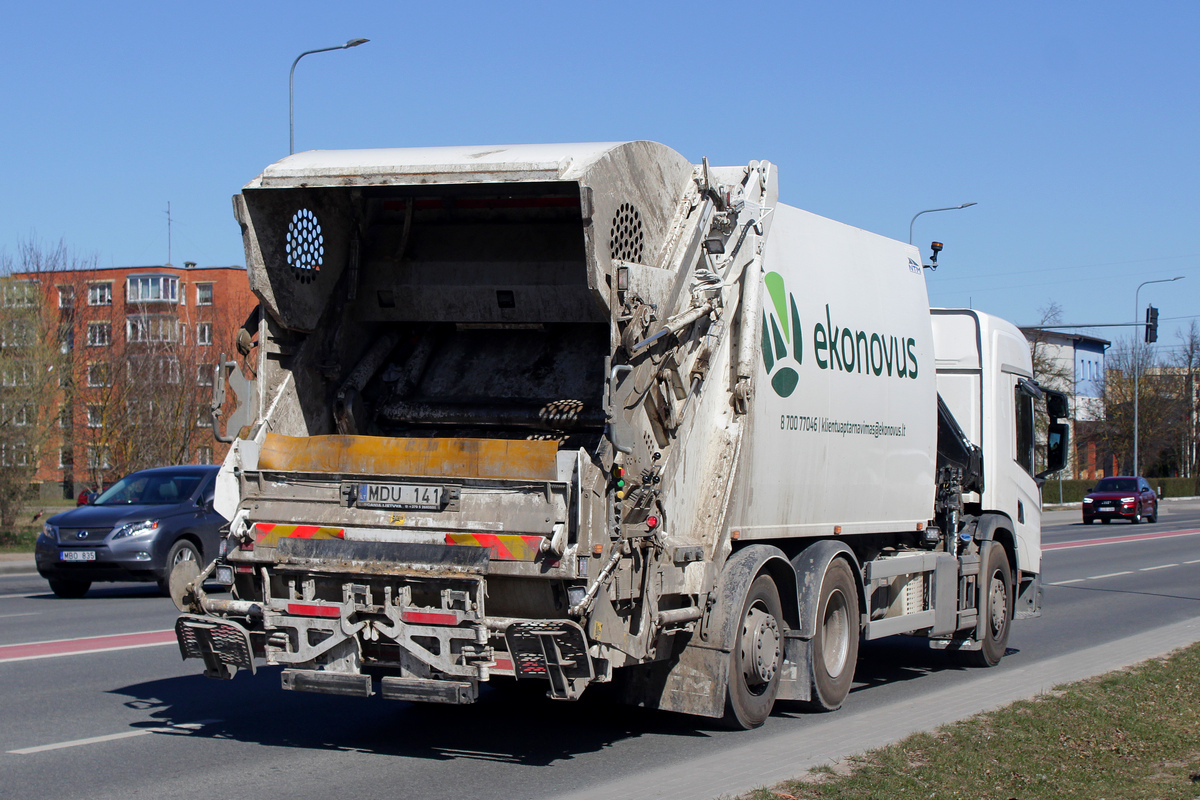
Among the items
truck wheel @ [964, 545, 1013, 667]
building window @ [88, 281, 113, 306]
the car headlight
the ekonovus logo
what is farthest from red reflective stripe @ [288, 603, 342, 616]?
building window @ [88, 281, 113, 306]

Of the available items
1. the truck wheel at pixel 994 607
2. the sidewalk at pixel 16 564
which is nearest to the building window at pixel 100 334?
the sidewalk at pixel 16 564

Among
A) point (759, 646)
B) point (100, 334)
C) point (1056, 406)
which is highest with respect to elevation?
point (100, 334)

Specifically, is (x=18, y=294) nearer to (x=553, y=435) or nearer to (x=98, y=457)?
(x=98, y=457)

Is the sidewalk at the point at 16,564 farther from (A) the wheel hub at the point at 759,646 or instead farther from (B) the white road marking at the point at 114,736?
(A) the wheel hub at the point at 759,646

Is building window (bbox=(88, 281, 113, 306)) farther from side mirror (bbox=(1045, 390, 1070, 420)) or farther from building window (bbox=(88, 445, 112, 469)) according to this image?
side mirror (bbox=(1045, 390, 1070, 420))

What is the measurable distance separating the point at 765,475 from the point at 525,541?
199 centimetres

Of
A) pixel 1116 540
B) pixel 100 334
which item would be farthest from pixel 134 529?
pixel 1116 540

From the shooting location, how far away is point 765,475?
8.16m

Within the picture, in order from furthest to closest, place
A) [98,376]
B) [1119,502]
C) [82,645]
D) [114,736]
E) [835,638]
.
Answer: [1119,502], [98,376], [82,645], [835,638], [114,736]

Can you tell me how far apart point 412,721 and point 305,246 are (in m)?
3.09

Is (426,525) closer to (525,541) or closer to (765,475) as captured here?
(525,541)

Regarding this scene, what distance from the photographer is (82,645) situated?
11.7 meters

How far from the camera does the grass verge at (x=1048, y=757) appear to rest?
648 centimetres

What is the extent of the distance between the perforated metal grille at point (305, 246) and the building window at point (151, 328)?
30.6 m
